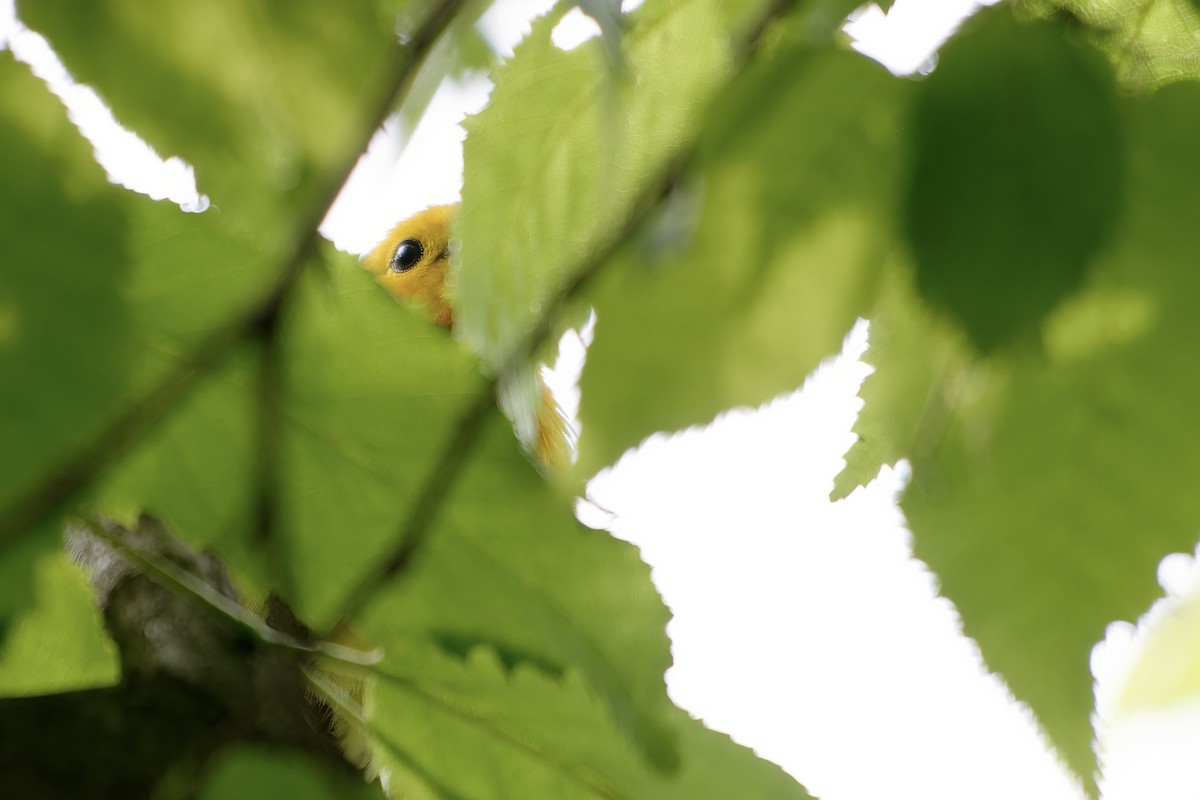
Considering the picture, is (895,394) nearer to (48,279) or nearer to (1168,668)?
(48,279)

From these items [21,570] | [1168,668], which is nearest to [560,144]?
[21,570]

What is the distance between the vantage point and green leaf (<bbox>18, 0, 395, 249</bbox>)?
223 mm

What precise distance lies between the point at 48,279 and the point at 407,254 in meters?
1.41

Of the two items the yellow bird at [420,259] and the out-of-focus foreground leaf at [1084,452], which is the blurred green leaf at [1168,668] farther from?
the yellow bird at [420,259]

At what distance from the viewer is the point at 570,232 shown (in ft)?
0.91

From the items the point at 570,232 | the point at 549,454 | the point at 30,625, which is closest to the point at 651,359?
the point at 570,232

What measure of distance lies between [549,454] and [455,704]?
2.42 ft

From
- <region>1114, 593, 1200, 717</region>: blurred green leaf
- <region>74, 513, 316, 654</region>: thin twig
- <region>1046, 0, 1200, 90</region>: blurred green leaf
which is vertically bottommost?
<region>74, 513, 316, 654</region>: thin twig

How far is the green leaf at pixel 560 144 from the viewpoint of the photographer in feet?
0.86

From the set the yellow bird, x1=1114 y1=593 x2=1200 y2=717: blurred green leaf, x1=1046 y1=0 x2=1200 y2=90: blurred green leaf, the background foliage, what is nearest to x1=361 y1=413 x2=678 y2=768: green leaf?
the background foliage

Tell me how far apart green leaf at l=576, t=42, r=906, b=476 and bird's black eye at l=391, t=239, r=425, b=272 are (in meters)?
1.34

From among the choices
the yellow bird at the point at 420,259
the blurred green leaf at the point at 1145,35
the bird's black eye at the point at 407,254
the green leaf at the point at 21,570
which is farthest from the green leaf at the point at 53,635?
the bird's black eye at the point at 407,254

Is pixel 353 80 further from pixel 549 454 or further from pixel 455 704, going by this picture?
pixel 549 454

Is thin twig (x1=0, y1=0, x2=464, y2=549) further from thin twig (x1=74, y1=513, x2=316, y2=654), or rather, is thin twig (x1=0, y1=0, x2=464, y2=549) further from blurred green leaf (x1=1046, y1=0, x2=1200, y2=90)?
blurred green leaf (x1=1046, y1=0, x2=1200, y2=90)
